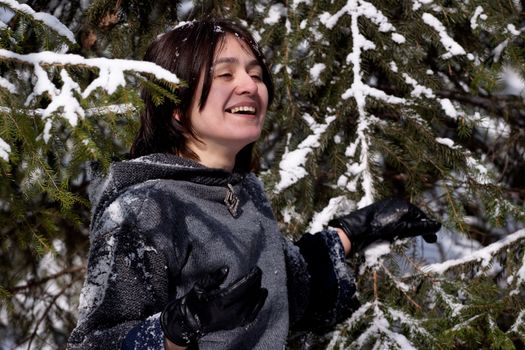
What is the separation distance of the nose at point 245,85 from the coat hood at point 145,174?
0.24 meters

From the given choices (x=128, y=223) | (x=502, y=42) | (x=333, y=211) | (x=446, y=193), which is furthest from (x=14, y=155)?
(x=502, y=42)

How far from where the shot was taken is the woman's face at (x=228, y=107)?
184 cm

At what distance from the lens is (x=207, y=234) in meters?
1.72

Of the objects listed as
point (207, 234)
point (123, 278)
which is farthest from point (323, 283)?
point (123, 278)

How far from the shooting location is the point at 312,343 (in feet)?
7.53

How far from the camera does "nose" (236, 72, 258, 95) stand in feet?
6.11

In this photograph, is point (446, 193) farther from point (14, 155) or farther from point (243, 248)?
point (14, 155)

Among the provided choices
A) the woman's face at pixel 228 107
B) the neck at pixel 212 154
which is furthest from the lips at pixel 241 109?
the neck at pixel 212 154

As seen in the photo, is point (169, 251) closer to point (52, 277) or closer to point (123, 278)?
point (123, 278)

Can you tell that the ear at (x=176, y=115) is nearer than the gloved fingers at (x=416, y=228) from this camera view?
Yes

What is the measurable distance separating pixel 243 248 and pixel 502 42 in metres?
1.40

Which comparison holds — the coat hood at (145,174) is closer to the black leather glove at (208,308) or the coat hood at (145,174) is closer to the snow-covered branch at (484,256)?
the black leather glove at (208,308)

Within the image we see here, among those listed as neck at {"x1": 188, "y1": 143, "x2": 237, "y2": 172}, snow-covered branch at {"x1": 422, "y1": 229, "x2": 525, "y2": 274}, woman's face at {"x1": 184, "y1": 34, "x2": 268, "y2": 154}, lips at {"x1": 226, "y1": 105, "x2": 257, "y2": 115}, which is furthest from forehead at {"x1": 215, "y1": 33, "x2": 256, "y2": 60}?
snow-covered branch at {"x1": 422, "y1": 229, "x2": 525, "y2": 274}

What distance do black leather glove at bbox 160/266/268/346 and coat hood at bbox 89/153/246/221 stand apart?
42 centimetres
